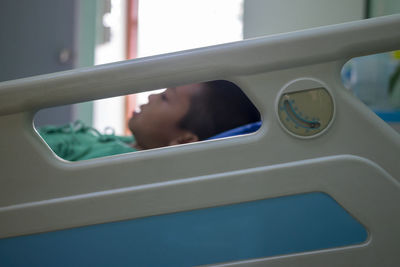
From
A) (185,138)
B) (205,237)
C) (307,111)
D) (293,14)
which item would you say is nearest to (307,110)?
(307,111)

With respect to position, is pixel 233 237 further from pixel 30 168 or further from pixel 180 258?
pixel 30 168

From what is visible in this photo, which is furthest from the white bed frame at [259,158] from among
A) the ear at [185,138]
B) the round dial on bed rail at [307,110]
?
the ear at [185,138]

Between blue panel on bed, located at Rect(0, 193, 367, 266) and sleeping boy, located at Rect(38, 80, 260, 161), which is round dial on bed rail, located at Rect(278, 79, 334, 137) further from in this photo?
sleeping boy, located at Rect(38, 80, 260, 161)

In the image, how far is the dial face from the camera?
1.80 feet

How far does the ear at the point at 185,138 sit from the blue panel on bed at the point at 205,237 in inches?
18.5

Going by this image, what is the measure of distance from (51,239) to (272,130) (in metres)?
0.38

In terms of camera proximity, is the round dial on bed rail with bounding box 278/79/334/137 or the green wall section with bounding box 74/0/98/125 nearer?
the round dial on bed rail with bounding box 278/79/334/137

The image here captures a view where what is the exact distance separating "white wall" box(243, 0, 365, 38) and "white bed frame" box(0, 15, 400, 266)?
175cm

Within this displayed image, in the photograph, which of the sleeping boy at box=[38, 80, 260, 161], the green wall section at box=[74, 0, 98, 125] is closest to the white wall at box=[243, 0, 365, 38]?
the green wall section at box=[74, 0, 98, 125]

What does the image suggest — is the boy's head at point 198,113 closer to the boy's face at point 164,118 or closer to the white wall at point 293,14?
the boy's face at point 164,118

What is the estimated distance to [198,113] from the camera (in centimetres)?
106

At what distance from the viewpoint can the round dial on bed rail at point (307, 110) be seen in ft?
1.80

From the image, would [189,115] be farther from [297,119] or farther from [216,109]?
[297,119]

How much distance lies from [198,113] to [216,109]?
0.17 ft
